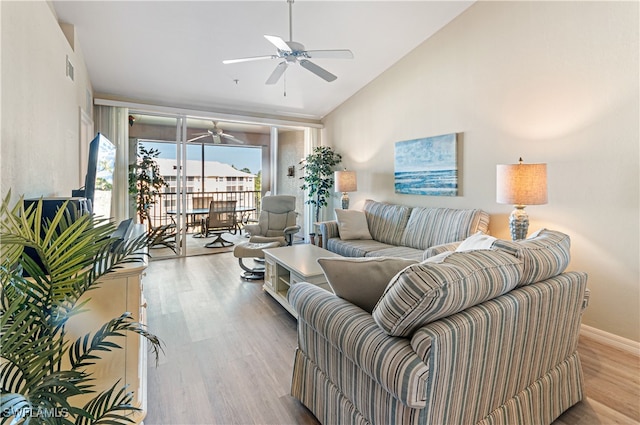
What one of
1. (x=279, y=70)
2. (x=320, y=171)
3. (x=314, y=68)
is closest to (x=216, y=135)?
(x=320, y=171)

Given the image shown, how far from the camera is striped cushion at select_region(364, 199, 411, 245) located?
4109 mm

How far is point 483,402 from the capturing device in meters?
1.30

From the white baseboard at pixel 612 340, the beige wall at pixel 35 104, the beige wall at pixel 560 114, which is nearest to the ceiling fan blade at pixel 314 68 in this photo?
the beige wall at pixel 560 114

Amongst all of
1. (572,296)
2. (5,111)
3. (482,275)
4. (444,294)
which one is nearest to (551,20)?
(572,296)

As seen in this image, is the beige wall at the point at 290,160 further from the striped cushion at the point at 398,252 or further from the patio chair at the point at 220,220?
the striped cushion at the point at 398,252

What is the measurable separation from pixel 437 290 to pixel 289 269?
1.92 meters

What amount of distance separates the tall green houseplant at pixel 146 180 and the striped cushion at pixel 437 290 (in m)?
4.81

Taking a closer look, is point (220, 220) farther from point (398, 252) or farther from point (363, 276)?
point (363, 276)

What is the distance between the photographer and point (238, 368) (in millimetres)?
2092

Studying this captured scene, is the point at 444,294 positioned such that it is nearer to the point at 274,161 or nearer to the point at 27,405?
the point at 27,405

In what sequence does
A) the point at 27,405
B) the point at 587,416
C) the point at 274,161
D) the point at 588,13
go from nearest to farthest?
the point at 27,405
the point at 587,416
the point at 588,13
the point at 274,161

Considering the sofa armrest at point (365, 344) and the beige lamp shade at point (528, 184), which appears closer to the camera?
the sofa armrest at point (365, 344)

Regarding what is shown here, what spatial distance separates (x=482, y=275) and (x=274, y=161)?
17.2ft

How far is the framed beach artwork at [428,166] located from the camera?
3.79 metres
